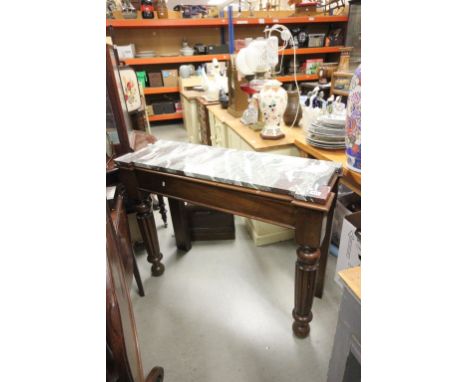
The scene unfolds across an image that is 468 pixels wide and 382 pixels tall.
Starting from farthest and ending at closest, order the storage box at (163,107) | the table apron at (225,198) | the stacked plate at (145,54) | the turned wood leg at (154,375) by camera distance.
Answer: the storage box at (163,107) → the stacked plate at (145,54) → the table apron at (225,198) → the turned wood leg at (154,375)

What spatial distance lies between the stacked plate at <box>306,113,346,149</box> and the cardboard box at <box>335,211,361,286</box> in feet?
1.10

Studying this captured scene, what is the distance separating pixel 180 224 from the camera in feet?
5.53

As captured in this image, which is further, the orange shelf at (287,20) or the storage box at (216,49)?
the storage box at (216,49)

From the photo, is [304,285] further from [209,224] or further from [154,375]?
[209,224]

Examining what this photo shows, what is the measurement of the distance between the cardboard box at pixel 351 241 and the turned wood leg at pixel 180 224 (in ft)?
3.03

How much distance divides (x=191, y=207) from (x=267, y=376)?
102cm

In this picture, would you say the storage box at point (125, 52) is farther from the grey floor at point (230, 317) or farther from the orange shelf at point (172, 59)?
the grey floor at point (230, 317)

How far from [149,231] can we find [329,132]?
1018 millimetres

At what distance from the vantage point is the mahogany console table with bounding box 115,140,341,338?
34.8 inches

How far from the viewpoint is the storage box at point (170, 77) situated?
160 inches

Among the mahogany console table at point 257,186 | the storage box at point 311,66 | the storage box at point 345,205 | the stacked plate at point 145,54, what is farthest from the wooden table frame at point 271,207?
the storage box at point 311,66
